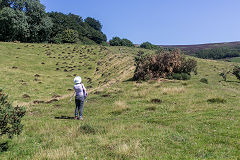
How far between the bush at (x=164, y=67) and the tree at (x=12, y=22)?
59460mm

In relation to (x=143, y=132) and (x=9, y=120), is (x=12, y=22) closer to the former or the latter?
(x=9, y=120)

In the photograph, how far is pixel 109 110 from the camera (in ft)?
48.5

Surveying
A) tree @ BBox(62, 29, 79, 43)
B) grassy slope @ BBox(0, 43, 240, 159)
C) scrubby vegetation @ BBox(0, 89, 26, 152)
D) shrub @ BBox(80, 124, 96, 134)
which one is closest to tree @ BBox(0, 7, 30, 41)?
tree @ BBox(62, 29, 79, 43)

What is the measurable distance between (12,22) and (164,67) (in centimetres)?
6358

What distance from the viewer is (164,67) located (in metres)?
27.5

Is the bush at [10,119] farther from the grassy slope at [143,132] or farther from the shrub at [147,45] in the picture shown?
the shrub at [147,45]

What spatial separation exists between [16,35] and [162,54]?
2850 inches

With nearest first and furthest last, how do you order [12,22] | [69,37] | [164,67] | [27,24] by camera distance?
[164,67] → [12,22] → [27,24] → [69,37]

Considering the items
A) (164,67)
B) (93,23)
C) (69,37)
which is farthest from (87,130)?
(93,23)

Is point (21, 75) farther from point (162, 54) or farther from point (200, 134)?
point (200, 134)

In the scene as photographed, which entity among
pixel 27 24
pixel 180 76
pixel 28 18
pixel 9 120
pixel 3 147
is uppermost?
pixel 28 18

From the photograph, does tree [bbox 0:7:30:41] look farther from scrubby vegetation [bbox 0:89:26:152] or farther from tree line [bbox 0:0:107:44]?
scrubby vegetation [bbox 0:89:26:152]

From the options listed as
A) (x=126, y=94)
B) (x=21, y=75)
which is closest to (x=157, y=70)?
(x=126, y=94)

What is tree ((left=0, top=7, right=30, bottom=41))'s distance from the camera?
6729cm
